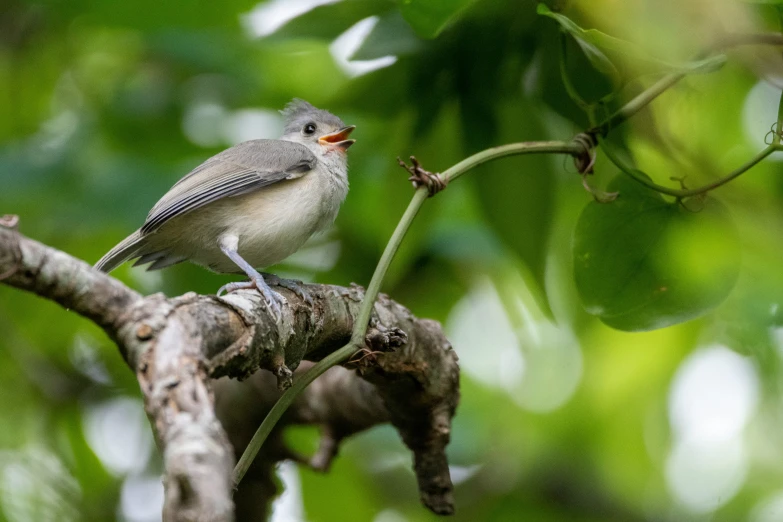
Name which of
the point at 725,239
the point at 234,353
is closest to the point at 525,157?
the point at 725,239

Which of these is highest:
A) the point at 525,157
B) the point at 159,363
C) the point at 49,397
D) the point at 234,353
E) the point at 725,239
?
the point at 525,157

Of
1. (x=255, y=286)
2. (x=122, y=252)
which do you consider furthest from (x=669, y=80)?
(x=122, y=252)

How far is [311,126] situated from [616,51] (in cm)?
228

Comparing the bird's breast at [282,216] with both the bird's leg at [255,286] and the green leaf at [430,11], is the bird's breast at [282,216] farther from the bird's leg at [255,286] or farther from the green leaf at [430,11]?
the green leaf at [430,11]

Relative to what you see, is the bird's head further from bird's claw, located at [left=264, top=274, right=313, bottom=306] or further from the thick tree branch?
the thick tree branch

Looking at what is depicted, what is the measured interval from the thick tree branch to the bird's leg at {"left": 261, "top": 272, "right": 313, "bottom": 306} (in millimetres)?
20

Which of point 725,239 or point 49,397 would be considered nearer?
point 725,239

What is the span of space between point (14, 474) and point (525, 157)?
8.42 feet

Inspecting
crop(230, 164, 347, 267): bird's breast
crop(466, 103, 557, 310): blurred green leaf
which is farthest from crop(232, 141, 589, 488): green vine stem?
crop(230, 164, 347, 267): bird's breast

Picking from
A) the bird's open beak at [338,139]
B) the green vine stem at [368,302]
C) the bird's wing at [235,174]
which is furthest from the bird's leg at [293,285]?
the bird's open beak at [338,139]

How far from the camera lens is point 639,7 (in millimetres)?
1875

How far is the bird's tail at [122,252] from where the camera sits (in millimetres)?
3137

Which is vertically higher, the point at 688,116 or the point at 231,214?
the point at 688,116

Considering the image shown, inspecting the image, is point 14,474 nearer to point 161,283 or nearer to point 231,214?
point 161,283
